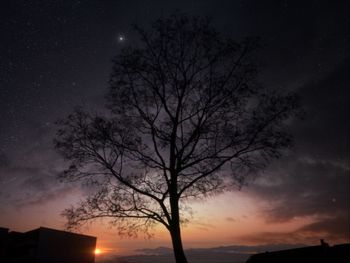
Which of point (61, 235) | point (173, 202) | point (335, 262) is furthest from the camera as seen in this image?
point (61, 235)

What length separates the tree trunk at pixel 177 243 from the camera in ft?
43.6

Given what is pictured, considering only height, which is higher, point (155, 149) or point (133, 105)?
point (133, 105)

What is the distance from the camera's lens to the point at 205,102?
15688 mm

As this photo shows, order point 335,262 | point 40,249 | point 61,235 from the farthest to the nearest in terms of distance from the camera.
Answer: point 61,235
point 40,249
point 335,262

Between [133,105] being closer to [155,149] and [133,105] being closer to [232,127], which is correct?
[155,149]

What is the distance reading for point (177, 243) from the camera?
13.6 meters

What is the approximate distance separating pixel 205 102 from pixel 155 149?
3590mm

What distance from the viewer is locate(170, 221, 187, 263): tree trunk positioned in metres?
13.3

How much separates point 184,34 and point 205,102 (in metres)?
3.83

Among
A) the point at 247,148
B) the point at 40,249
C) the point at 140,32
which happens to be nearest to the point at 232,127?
the point at 247,148

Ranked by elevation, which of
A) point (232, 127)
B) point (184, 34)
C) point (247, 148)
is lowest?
point (247, 148)

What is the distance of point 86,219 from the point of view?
47.4 feet

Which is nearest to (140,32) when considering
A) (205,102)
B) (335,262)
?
(205,102)

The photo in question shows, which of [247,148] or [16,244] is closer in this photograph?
[247,148]
